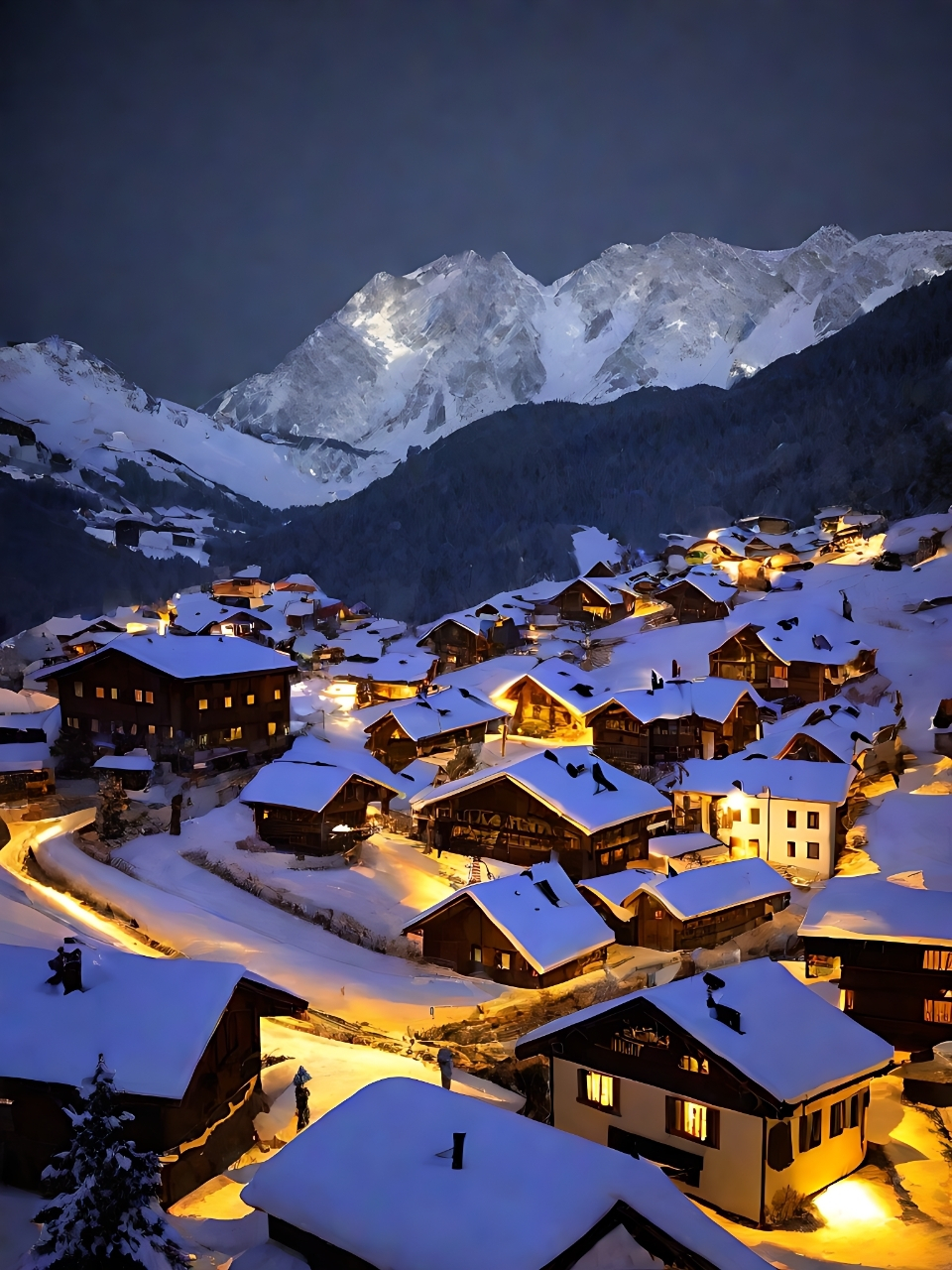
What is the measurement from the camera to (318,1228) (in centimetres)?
1026

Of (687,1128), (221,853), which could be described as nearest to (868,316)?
(221,853)

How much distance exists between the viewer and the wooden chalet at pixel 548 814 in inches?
1272

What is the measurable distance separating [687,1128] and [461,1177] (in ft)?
22.5

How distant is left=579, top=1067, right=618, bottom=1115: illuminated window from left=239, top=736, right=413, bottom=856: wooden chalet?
17.5 metres

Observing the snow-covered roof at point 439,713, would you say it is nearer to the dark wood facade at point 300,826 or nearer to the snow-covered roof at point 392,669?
the snow-covered roof at point 392,669

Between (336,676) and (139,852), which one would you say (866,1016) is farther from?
(336,676)

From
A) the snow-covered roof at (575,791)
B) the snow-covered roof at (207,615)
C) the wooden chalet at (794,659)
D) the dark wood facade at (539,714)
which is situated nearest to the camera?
→ the snow-covered roof at (575,791)

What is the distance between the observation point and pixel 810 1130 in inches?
595

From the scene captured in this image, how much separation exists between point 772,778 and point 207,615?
6048cm

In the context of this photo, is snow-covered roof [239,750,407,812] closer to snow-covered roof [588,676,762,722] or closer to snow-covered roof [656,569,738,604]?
snow-covered roof [588,676,762,722]

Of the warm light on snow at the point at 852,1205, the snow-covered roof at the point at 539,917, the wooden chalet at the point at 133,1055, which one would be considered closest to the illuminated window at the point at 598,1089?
the warm light on snow at the point at 852,1205

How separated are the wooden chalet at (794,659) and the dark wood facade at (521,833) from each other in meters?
21.7

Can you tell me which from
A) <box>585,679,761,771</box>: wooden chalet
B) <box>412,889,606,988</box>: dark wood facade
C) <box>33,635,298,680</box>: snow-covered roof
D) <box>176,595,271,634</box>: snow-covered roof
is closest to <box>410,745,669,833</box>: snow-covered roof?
<box>412,889,606,988</box>: dark wood facade

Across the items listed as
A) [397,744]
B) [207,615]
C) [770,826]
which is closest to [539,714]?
[397,744]
